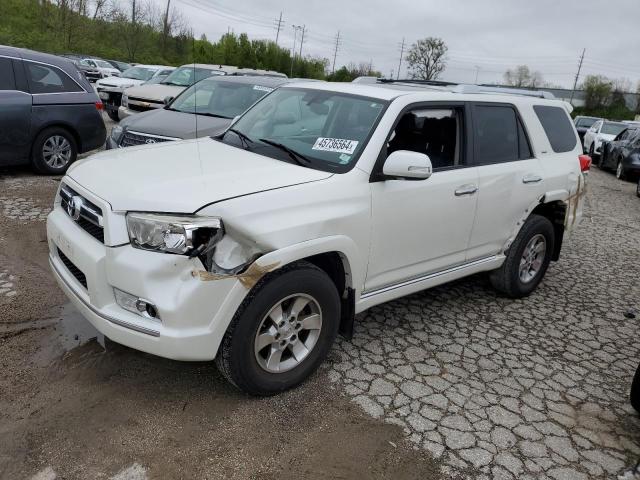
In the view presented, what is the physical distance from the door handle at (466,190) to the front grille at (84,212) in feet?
7.91

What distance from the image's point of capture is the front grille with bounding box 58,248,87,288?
296 centimetres

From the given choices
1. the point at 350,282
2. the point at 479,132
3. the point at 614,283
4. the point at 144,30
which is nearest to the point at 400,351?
the point at 350,282

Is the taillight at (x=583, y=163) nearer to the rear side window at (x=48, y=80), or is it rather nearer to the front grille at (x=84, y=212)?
the front grille at (x=84, y=212)

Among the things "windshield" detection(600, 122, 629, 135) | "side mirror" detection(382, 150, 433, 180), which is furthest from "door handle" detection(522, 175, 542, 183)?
"windshield" detection(600, 122, 629, 135)

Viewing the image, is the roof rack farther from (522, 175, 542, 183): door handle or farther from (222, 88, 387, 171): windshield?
(222, 88, 387, 171): windshield

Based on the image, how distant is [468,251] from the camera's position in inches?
165

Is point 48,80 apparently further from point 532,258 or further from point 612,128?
point 612,128

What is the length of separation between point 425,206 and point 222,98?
535cm

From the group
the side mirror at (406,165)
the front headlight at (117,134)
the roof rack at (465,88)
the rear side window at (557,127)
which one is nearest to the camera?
the side mirror at (406,165)

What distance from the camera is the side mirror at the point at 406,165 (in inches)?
125

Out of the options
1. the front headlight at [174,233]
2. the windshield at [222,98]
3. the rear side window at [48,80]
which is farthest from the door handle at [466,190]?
the rear side window at [48,80]

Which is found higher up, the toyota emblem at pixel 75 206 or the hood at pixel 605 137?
the hood at pixel 605 137

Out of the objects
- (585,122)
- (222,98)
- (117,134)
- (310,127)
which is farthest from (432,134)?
(585,122)

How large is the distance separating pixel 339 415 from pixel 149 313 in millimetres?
1229
